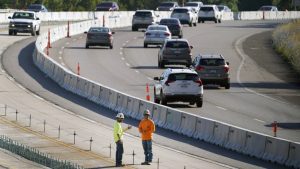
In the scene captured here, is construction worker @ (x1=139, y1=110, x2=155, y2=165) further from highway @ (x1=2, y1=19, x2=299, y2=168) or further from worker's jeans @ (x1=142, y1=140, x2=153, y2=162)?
highway @ (x1=2, y1=19, x2=299, y2=168)

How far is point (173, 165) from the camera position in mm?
29859

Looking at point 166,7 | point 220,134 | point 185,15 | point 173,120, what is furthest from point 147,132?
point 166,7

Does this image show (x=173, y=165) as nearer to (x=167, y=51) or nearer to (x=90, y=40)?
(x=167, y=51)

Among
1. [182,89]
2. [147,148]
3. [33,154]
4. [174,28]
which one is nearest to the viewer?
[147,148]

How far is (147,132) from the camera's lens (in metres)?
28.9

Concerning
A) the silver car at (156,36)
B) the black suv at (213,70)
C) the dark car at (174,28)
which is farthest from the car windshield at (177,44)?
the dark car at (174,28)

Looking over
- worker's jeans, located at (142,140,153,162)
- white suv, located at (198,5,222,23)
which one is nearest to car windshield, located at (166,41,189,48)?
worker's jeans, located at (142,140,153,162)

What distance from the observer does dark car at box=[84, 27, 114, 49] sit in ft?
239

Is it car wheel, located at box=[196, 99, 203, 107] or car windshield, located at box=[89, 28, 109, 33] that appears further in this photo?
car windshield, located at box=[89, 28, 109, 33]

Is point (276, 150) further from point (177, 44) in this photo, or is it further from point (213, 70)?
point (177, 44)

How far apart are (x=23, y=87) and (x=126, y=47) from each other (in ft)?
84.8

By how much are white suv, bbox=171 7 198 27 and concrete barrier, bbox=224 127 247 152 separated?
65.5 m

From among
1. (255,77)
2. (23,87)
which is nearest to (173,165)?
(23,87)

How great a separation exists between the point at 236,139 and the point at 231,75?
2687 cm
